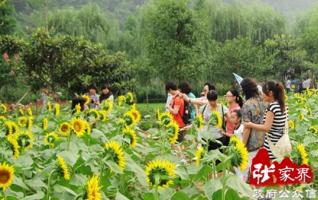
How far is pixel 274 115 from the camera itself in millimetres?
4422

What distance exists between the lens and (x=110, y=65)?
13734 millimetres

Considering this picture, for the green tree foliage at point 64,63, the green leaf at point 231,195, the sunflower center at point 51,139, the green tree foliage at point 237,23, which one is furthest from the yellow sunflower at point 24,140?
the green tree foliage at point 237,23

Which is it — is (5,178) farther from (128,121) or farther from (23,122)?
(23,122)

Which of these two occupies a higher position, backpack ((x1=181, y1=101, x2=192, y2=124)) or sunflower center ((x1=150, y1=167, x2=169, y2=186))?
sunflower center ((x1=150, y1=167, x2=169, y2=186))

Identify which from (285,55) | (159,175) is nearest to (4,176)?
(159,175)

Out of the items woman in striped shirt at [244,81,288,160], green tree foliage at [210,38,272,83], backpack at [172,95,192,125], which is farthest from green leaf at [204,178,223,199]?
green tree foliage at [210,38,272,83]

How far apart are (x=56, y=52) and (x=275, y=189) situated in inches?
415

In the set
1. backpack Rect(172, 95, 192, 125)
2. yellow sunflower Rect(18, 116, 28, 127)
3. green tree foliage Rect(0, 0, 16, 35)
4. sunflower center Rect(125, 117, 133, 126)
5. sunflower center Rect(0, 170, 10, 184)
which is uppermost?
green tree foliage Rect(0, 0, 16, 35)

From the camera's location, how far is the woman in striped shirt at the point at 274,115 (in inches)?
173

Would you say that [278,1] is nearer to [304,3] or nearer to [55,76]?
[304,3]

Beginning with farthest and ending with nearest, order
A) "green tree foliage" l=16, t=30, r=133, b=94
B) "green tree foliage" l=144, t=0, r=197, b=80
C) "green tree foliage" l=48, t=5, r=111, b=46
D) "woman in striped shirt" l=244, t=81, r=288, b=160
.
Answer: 1. "green tree foliage" l=48, t=5, r=111, b=46
2. "green tree foliage" l=144, t=0, r=197, b=80
3. "green tree foliage" l=16, t=30, r=133, b=94
4. "woman in striped shirt" l=244, t=81, r=288, b=160

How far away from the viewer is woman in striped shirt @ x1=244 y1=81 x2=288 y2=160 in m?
4.40

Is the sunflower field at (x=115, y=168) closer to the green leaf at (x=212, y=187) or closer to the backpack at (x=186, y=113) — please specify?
the green leaf at (x=212, y=187)

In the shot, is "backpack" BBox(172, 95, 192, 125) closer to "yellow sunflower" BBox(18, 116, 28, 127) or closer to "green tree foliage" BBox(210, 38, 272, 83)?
"yellow sunflower" BBox(18, 116, 28, 127)
